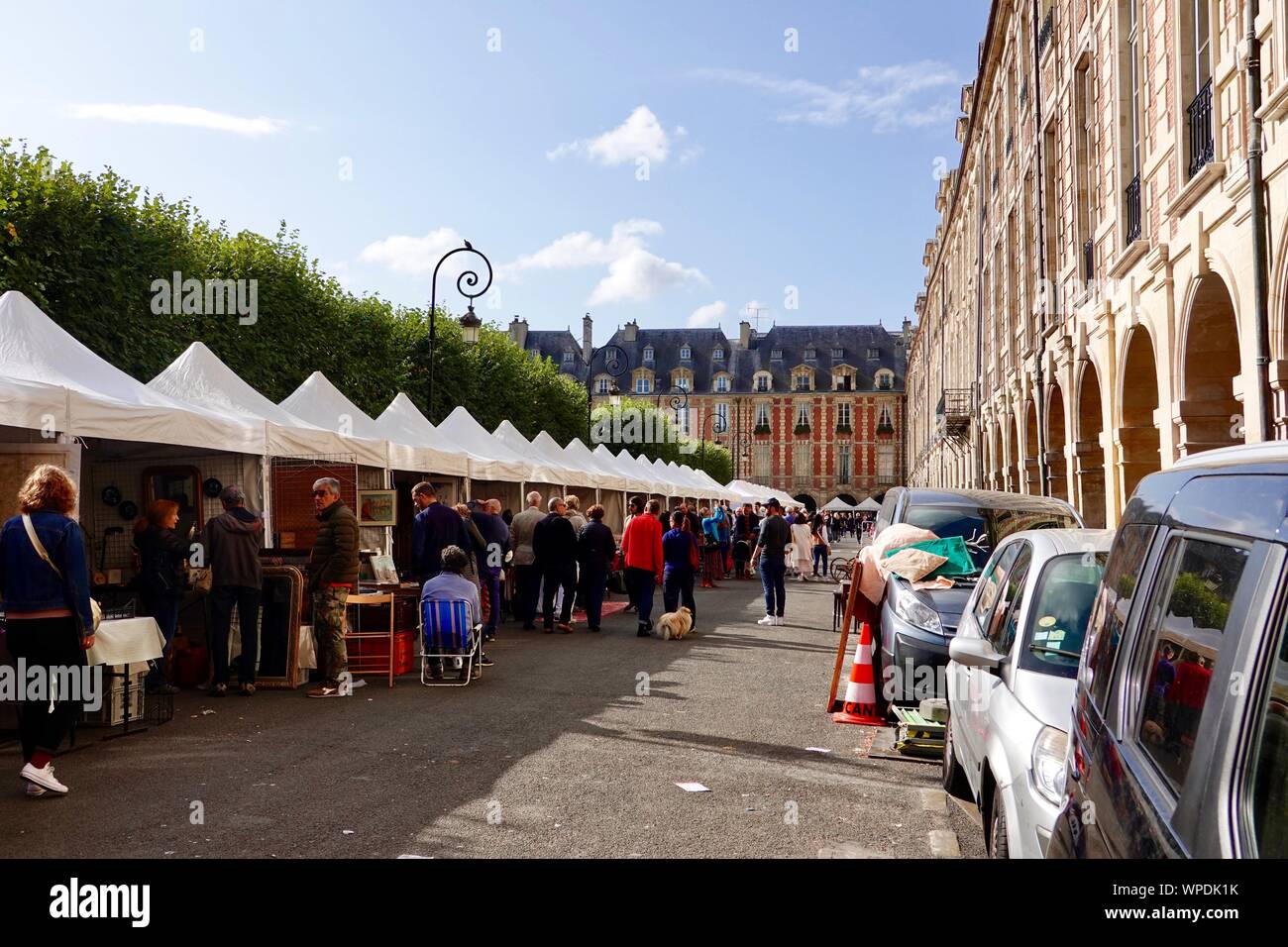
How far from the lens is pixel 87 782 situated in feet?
22.7

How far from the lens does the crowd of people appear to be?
6.54 m

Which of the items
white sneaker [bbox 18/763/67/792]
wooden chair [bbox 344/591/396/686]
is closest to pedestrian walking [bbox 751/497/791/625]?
wooden chair [bbox 344/591/396/686]

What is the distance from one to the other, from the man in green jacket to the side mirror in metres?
7.13

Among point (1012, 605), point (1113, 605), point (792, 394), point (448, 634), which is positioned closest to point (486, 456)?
point (448, 634)

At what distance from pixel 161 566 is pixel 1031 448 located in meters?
21.3

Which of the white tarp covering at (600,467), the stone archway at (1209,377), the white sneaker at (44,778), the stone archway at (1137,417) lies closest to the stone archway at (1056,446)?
the stone archway at (1137,417)

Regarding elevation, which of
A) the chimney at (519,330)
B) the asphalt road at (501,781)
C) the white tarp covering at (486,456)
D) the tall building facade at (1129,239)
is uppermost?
the chimney at (519,330)

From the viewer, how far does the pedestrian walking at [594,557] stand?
52.3 feet

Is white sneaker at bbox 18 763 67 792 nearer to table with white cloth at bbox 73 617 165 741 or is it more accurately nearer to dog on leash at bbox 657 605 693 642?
table with white cloth at bbox 73 617 165 741

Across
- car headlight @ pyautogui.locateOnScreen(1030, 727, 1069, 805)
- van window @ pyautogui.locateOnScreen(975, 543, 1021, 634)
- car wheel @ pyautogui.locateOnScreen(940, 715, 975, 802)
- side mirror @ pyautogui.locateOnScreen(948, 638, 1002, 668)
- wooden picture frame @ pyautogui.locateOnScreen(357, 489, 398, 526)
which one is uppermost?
wooden picture frame @ pyautogui.locateOnScreen(357, 489, 398, 526)

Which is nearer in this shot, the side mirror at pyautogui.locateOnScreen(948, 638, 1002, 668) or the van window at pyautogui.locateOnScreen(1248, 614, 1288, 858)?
the van window at pyautogui.locateOnScreen(1248, 614, 1288, 858)

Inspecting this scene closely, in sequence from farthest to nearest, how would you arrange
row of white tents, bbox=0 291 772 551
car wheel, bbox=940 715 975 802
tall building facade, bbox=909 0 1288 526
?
tall building facade, bbox=909 0 1288 526 < row of white tents, bbox=0 291 772 551 < car wheel, bbox=940 715 975 802

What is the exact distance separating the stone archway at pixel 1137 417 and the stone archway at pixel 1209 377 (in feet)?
9.05

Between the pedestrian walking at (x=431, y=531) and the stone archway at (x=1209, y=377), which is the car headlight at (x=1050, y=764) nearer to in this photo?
the pedestrian walking at (x=431, y=531)
